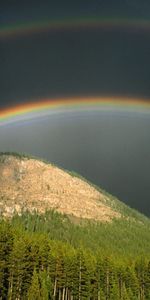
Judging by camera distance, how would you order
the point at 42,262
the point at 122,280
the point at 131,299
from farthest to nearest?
1. the point at 122,280
2. the point at 131,299
3. the point at 42,262

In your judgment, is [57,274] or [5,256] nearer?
[5,256]

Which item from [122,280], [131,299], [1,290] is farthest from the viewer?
[122,280]

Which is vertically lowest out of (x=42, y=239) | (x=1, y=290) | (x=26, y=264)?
(x=1, y=290)

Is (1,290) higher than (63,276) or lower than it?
lower

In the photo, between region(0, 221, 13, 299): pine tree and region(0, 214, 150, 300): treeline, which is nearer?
region(0, 221, 13, 299): pine tree

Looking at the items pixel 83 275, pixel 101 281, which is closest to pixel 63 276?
pixel 83 275

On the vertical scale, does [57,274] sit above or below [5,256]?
above

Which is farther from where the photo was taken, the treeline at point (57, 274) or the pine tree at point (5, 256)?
the treeline at point (57, 274)

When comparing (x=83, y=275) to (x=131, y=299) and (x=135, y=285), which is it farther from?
(x=135, y=285)
